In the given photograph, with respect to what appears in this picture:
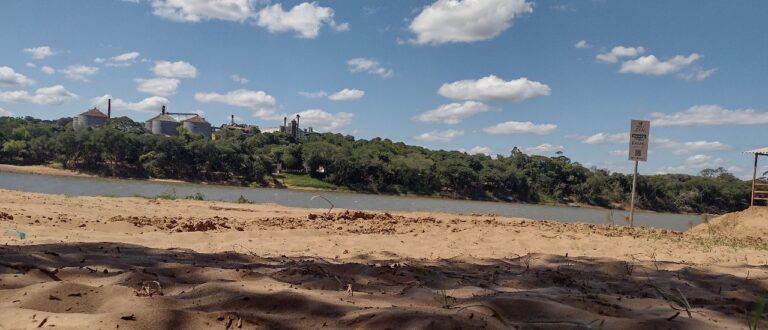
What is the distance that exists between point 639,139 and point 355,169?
44.6 metres

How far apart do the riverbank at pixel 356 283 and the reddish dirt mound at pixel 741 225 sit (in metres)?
4.31

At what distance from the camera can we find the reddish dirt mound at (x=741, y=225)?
36.0 ft

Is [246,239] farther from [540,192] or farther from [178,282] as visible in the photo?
[540,192]

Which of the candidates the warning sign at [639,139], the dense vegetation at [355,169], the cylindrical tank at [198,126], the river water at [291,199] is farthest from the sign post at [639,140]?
the cylindrical tank at [198,126]

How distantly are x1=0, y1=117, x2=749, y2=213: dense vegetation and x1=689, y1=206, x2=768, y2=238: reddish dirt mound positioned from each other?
139ft

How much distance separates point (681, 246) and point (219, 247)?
603 cm

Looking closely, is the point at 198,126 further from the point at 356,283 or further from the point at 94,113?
the point at 356,283

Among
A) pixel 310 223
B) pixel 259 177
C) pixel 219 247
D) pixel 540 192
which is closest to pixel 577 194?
pixel 540 192

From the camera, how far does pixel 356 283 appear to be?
3.50 m

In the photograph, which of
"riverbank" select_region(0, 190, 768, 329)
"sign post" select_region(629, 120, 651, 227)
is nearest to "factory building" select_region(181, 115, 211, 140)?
"sign post" select_region(629, 120, 651, 227)

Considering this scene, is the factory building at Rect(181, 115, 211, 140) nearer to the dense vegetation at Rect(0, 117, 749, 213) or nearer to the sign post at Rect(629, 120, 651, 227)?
the dense vegetation at Rect(0, 117, 749, 213)

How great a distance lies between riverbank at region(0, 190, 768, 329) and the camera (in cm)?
232

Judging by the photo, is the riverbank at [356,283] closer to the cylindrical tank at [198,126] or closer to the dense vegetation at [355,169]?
the dense vegetation at [355,169]

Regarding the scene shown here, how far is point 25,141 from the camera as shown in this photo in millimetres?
51125
